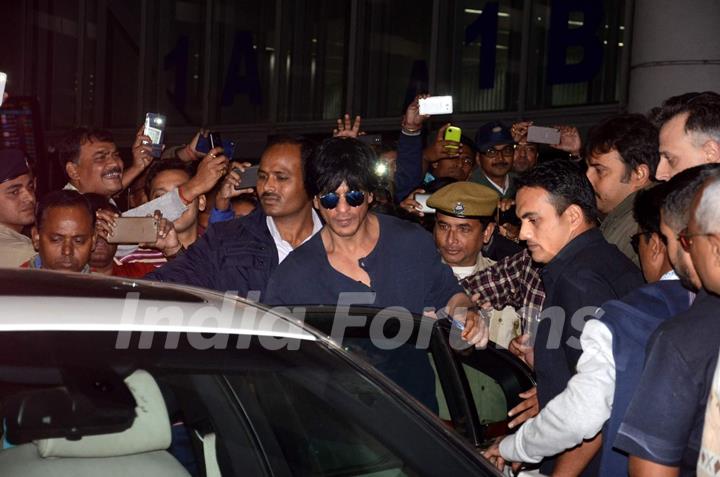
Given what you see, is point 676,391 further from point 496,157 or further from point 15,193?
point 496,157

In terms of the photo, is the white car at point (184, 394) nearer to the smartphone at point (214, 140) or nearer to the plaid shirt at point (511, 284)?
the plaid shirt at point (511, 284)

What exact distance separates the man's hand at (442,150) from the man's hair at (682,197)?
370 cm

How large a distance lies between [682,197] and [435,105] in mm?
2796

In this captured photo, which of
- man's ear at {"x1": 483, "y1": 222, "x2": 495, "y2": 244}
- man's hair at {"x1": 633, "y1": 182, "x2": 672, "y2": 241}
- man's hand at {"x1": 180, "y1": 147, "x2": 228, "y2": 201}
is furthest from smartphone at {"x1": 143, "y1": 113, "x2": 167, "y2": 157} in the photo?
man's hair at {"x1": 633, "y1": 182, "x2": 672, "y2": 241}

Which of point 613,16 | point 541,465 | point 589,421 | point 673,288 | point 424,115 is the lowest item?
point 541,465

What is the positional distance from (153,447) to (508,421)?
5.17 feet

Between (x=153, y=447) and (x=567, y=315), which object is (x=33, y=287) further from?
(x=567, y=315)

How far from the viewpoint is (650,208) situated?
121 inches

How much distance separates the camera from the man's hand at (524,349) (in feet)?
12.6

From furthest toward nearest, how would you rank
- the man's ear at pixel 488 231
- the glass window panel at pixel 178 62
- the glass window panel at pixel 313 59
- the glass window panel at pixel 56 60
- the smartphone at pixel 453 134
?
the glass window panel at pixel 56 60, the glass window panel at pixel 178 62, the glass window panel at pixel 313 59, the smartphone at pixel 453 134, the man's ear at pixel 488 231

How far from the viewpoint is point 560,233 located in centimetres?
339

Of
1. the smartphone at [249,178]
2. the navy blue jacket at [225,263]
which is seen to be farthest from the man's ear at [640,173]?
the smartphone at [249,178]

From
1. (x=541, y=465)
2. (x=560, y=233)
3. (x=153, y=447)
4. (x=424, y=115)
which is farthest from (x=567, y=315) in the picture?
(x=424, y=115)

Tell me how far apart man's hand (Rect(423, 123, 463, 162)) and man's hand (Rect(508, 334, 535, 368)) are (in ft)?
8.92
